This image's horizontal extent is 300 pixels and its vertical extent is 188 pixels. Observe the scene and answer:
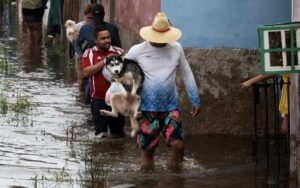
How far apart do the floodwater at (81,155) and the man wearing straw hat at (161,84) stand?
0.41 meters

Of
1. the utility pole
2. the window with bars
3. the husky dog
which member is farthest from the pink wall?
the window with bars

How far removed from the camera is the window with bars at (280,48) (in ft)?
22.2

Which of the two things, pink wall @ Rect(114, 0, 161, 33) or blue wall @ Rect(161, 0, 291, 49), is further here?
pink wall @ Rect(114, 0, 161, 33)

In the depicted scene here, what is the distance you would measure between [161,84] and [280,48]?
157 cm

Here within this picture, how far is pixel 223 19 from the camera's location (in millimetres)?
9922

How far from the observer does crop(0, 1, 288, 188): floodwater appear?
25.6 ft

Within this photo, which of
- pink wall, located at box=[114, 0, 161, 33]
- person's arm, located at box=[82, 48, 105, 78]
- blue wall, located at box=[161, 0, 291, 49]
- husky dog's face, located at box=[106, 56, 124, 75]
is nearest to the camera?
husky dog's face, located at box=[106, 56, 124, 75]

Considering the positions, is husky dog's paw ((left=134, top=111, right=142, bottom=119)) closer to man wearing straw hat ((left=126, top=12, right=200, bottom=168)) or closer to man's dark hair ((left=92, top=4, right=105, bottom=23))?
man wearing straw hat ((left=126, top=12, right=200, bottom=168))

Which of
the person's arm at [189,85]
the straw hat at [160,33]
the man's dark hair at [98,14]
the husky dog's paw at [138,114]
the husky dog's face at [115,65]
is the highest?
the man's dark hair at [98,14]

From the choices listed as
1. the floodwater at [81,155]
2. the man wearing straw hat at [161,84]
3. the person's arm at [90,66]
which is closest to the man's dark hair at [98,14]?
the person's arm at [90,66]

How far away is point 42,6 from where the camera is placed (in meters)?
19.5

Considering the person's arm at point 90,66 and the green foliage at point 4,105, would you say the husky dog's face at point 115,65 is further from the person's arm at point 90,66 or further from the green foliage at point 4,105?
the green foliage at point 4,105

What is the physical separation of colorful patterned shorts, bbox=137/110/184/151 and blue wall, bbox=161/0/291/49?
6.71 feet

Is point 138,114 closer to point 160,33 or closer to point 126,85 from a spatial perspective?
point 126,85
